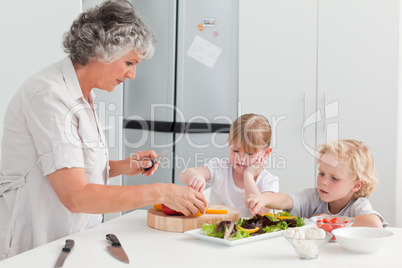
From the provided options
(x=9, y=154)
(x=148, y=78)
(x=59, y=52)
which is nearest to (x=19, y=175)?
(x=9, y=154)

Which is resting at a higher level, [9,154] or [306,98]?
[306,98]

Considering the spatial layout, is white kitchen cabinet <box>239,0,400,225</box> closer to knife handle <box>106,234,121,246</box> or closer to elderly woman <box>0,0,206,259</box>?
elderly woman <box>0,0,206,259</box>

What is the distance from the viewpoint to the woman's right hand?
5.29 ft

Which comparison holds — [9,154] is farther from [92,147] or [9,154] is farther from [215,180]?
[215,180]

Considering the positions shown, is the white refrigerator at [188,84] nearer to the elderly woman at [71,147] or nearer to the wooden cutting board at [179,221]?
the elderly woman at [71,147]

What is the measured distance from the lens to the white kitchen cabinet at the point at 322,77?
3215 millimetres

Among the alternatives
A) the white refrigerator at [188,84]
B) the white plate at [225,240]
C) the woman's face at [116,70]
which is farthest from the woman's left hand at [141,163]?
the white refrigerator at [188,84]

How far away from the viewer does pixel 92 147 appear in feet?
5.81

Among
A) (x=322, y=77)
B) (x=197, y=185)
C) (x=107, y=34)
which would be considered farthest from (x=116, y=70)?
(x=322, y=77)

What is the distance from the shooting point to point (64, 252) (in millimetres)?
1356

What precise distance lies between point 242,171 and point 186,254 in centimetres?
97

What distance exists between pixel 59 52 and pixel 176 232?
5.02ft

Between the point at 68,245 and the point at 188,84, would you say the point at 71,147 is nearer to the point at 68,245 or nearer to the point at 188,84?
the point at 68,245

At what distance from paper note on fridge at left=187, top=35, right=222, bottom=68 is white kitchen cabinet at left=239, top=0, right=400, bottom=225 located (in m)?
0.27
